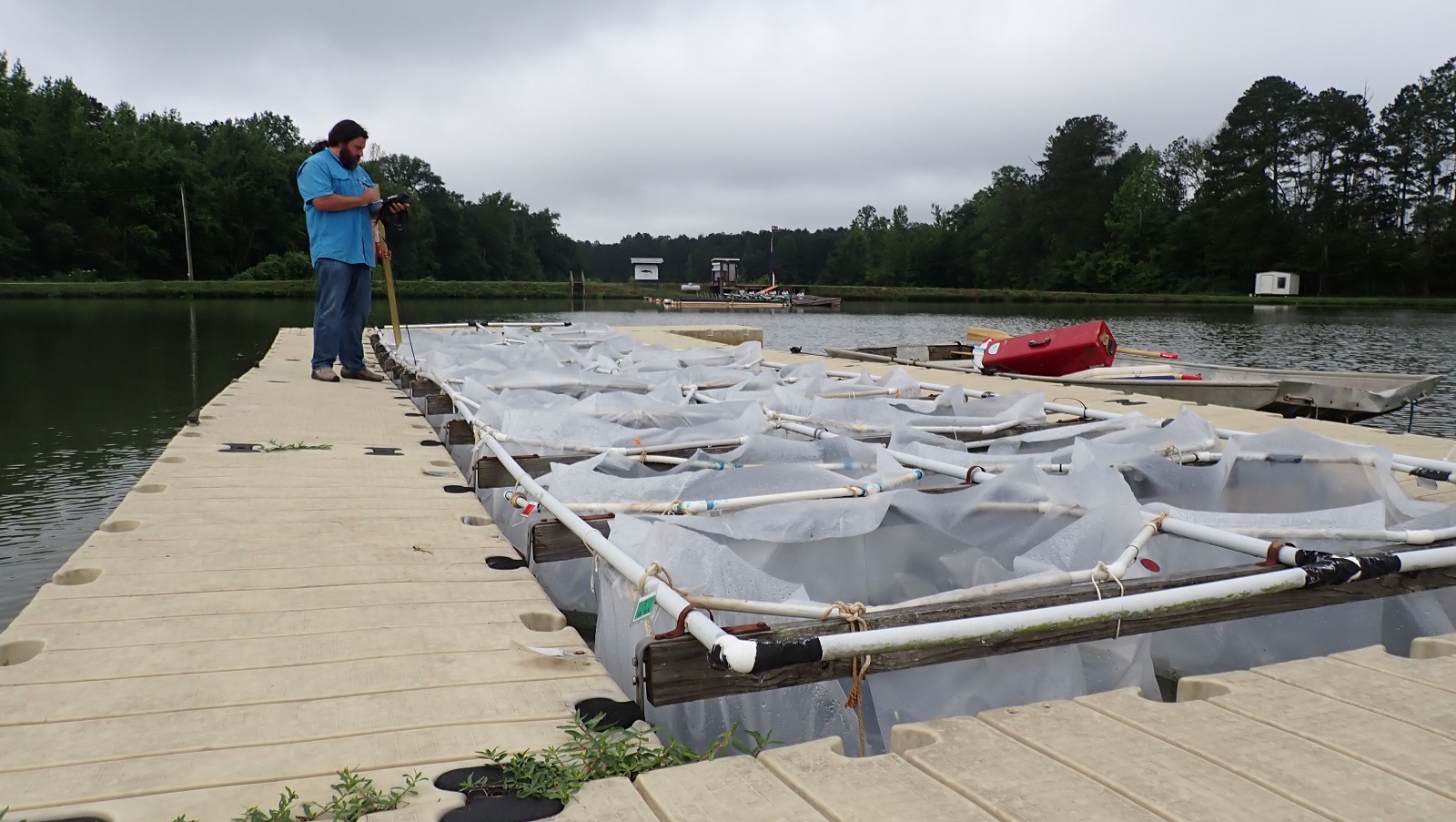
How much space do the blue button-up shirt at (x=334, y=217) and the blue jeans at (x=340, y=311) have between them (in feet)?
0.31

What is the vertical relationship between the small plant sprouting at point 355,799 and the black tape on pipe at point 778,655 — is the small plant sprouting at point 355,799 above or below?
below

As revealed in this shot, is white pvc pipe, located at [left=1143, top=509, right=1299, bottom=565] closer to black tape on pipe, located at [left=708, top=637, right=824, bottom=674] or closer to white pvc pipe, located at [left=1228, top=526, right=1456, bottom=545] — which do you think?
white pvc pipe, located at [left=1228, top=526, right=1456, bottom=545]

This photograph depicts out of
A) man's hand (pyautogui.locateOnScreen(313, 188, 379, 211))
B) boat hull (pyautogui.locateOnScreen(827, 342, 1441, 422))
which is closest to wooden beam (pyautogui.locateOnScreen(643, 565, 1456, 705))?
man's hand (pyautogui.locateOnScreen(313, 188, 379, 211))

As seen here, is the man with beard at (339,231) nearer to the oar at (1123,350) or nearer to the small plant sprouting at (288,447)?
the small plant sprouting at (288,447)

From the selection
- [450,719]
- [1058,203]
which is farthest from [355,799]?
[1058,203]

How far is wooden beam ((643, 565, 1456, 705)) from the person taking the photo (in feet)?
5.16

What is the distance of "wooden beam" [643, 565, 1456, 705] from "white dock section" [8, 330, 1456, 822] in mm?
167

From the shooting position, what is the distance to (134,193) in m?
52.6

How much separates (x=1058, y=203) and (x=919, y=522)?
83.6 m

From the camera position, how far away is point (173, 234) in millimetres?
54938

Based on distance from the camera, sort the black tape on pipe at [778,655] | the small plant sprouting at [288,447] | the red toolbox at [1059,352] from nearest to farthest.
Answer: the black tape on pipe at [778,655]
the small plant sprouting at [288,447]
the red toolbox at [1059,352]

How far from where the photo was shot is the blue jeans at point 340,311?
6.48 meters

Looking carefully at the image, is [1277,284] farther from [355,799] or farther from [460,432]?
[355,799]

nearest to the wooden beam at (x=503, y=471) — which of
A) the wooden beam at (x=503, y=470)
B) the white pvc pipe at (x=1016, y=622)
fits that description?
the wooden beam at (x=503, y=470)
